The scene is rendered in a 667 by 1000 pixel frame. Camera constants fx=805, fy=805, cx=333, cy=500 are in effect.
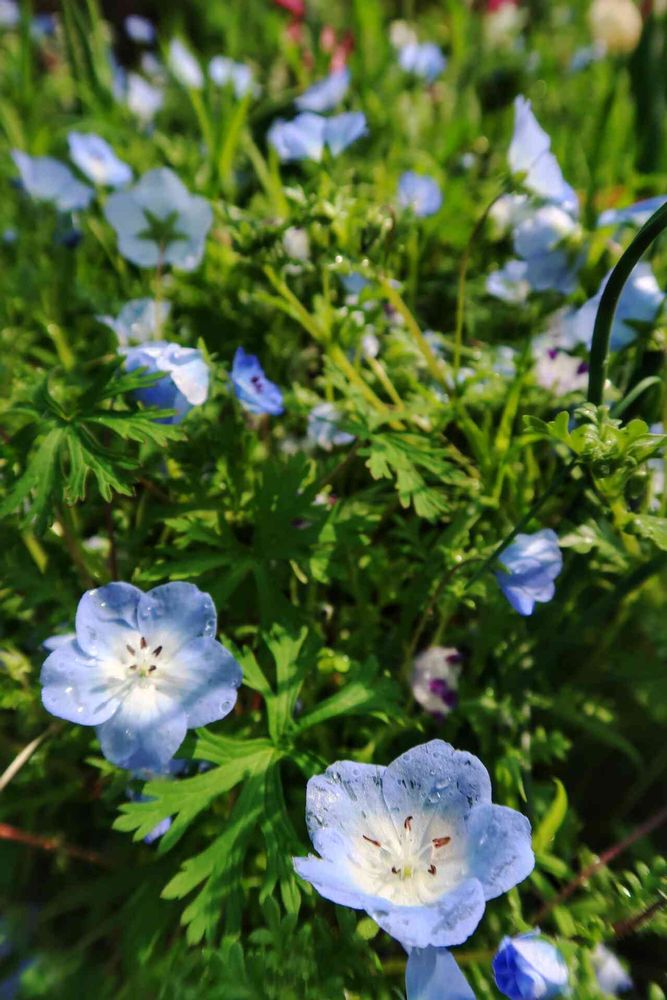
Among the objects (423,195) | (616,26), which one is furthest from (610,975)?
(616,26)

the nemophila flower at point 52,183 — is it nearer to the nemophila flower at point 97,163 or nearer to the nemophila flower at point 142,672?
the nemophila flower at point 97,163

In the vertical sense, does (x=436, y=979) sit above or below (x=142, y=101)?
below

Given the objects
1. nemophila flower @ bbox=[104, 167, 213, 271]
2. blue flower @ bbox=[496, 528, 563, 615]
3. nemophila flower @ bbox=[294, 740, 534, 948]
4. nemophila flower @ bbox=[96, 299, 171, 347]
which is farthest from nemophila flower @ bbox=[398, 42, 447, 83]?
nemophila flower @ bbox=[294, 740, 534, 948]

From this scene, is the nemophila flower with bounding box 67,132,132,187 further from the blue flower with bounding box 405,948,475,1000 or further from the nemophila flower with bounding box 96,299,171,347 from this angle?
the blue flower with bounding box 405,948,475,1000

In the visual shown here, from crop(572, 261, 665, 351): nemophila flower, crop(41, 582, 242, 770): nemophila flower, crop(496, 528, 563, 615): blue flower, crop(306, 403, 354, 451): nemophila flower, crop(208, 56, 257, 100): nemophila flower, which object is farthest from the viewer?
crop(208, 56, 257, 100): nemophila flower

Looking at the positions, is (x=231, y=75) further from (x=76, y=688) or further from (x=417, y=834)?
(x=417, y=834)

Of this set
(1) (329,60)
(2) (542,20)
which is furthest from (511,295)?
(2) (542,20)
